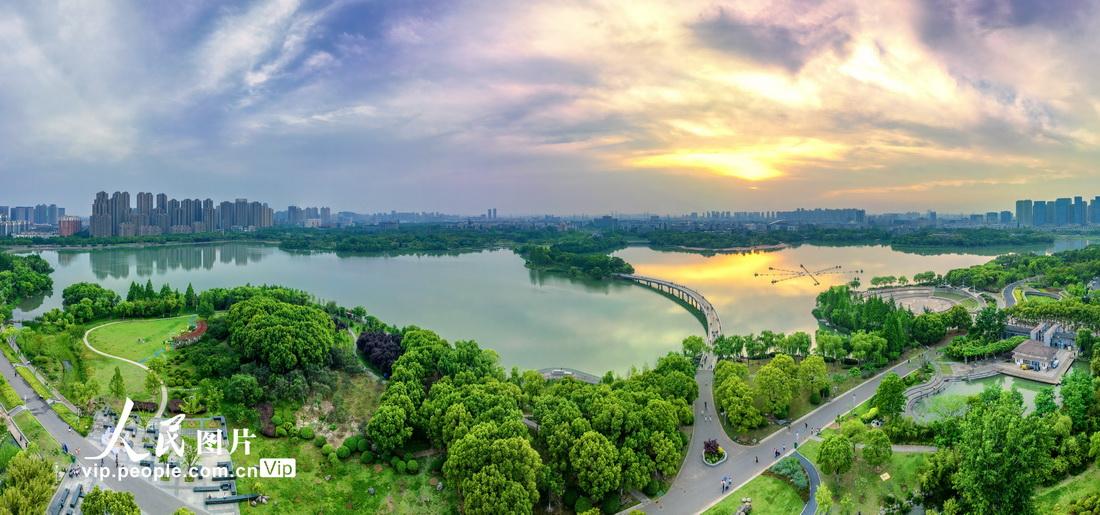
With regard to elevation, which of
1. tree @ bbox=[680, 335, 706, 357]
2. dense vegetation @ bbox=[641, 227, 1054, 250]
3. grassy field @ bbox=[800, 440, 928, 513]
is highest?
dense vegetation @ bbox=[641, 227, 1054, 250]

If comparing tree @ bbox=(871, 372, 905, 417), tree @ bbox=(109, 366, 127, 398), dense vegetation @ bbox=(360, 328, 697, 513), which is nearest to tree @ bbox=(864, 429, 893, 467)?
tree @ bbox=(871, 372, 905, 417)

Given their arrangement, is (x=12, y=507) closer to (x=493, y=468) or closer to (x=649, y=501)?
(x=493, y=468)

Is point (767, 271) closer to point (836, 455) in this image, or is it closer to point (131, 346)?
point (836, 455)

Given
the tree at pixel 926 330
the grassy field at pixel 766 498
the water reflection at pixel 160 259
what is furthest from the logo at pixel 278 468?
the water reflection at pixel 160 259

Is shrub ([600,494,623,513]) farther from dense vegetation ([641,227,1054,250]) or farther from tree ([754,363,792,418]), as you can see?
dense vegetation ([641,227,1054,250])

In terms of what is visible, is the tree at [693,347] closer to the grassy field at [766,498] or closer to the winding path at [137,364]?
the grassy field at [766,498]

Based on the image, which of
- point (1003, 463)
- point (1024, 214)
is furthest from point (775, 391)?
point (1024, 214)
